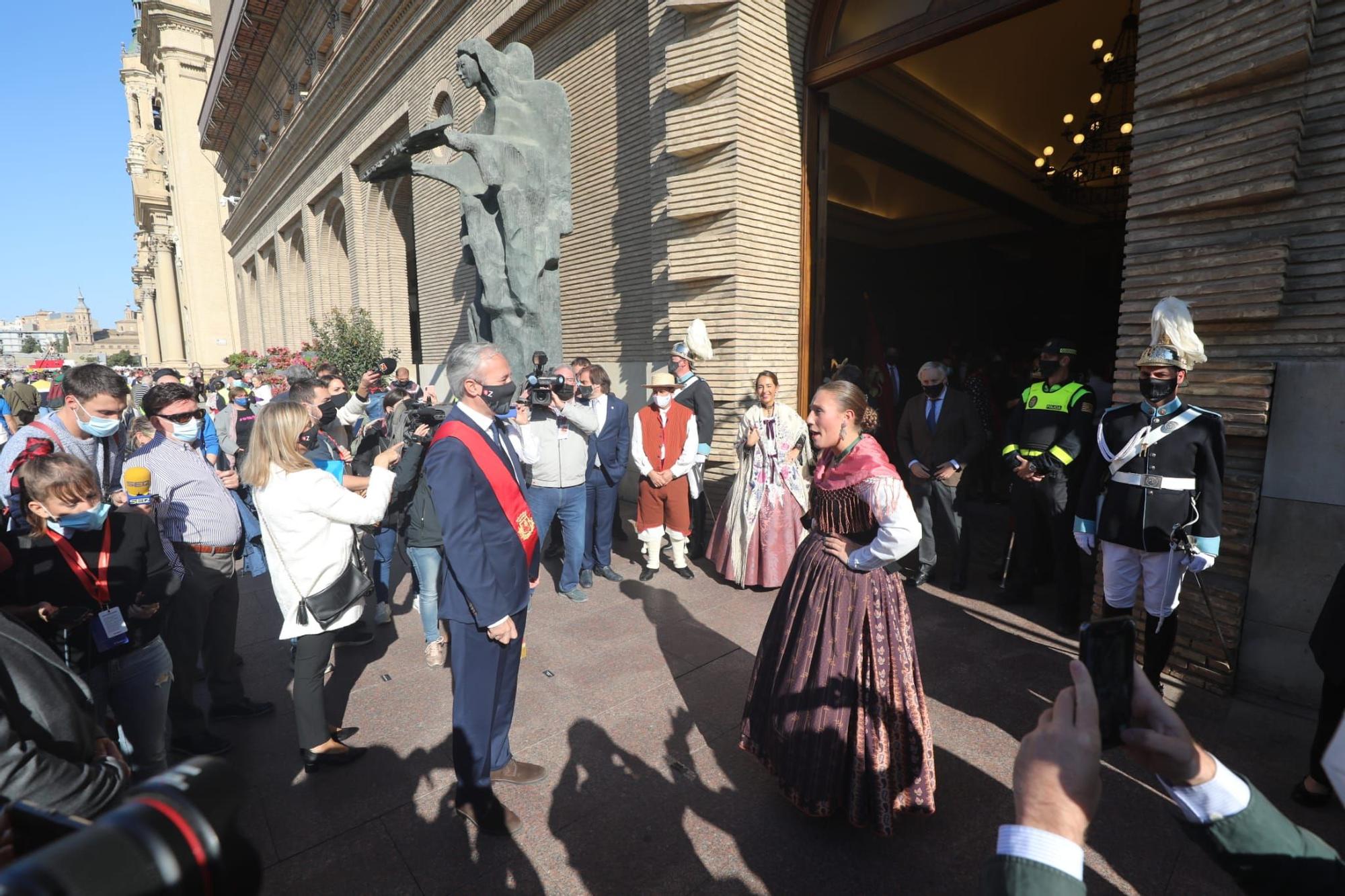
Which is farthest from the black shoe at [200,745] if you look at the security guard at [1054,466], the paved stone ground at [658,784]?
the security guard at [1054,466]

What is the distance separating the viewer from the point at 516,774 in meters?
2.88

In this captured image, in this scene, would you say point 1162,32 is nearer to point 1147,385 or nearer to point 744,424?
point 1147,385

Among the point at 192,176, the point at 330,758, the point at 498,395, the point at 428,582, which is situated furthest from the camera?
the point at 192,176

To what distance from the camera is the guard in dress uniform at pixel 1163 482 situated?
312 cm

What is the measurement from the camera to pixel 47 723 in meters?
1.51

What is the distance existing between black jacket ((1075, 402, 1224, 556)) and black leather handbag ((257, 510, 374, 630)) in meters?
3.76

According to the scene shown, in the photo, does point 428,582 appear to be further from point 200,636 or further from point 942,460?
point 942,460

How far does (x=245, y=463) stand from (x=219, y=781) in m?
2.34

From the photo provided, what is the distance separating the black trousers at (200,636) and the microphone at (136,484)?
0.43 m

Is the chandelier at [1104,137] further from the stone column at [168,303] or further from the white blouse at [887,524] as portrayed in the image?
the stone column at [168,303]

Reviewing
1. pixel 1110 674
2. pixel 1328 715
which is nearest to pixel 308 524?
pixel 1110 674

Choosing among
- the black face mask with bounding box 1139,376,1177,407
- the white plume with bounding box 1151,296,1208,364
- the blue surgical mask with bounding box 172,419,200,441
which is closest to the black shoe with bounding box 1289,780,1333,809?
the black face mask with bounding box 1139,376,1177,407

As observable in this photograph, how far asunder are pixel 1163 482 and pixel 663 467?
136 inches

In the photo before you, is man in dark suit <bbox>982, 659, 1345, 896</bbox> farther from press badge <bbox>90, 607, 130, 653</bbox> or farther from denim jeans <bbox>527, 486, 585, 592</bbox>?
denim jeans <bbox>527, 486, 585, 592</bbox>
